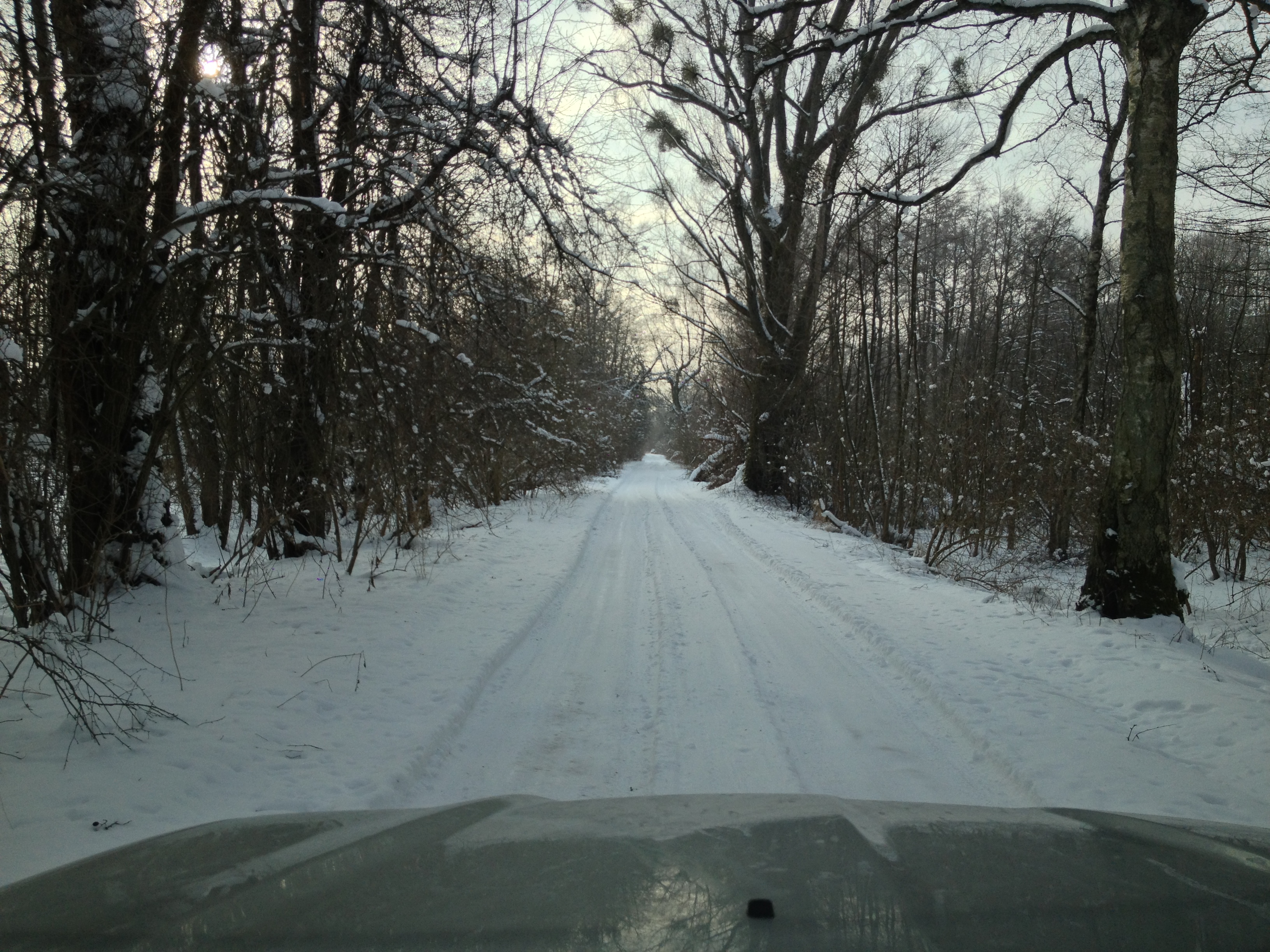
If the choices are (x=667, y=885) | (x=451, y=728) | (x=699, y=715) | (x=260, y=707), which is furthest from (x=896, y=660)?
(x=260, y=707)

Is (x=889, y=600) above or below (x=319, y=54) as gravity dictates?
below

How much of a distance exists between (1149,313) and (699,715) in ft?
18.4

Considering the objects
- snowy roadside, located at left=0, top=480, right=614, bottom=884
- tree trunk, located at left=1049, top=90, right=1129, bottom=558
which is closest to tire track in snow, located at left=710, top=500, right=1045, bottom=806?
snowy roadside, located at left=0, top=480, right=614, bottom=884

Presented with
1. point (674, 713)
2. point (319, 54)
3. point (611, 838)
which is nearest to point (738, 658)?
point (674, 713)

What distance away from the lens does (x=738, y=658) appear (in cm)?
607

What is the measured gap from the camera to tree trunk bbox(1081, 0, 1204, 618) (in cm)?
654

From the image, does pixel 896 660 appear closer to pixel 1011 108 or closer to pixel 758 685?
pixel 758 685

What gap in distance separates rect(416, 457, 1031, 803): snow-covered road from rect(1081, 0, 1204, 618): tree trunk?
2.82 metres

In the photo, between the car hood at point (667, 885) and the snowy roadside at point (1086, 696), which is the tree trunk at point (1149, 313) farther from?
the car hood at point (667, 885)

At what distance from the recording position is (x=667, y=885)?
192cm

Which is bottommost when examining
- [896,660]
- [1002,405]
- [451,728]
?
[451,728]

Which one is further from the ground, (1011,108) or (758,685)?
(1011,108)

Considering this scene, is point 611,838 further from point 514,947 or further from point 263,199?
point 263,199

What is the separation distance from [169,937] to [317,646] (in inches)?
177
